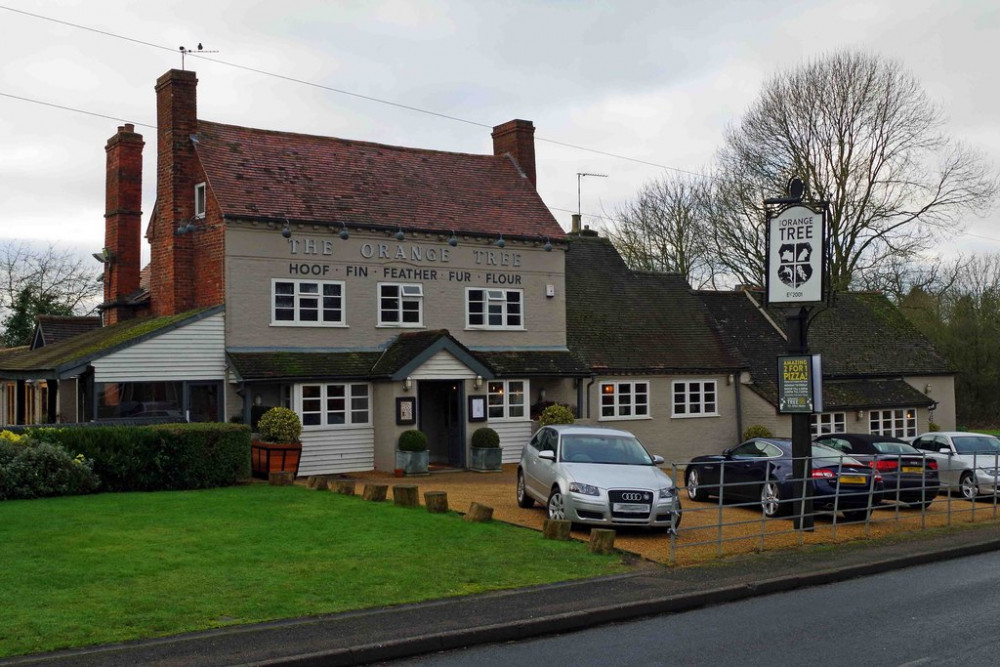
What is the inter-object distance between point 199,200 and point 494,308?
29.0 ft

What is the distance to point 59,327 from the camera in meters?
33.5

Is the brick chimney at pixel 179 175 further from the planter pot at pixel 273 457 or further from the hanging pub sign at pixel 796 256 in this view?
the hanging pub sign at pixel 796 256

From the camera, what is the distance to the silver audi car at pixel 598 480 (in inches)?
625

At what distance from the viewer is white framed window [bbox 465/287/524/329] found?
30.1 metres

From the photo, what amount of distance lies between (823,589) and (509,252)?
19053 millimetres

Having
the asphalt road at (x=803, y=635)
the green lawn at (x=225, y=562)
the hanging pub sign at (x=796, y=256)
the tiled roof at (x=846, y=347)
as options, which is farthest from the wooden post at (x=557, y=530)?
the tiled roof at (x=846, y=347)

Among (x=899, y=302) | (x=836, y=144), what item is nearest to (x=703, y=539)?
(x=836, y=144)

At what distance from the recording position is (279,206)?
1058 inches

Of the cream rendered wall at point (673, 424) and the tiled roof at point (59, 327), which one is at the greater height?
the tiled roof at point (59, 327)

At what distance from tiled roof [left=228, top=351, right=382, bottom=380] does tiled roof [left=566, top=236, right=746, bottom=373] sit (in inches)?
305

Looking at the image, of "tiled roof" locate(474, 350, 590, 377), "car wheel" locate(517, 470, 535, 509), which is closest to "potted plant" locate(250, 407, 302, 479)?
"tiled roof" locate(474, 350, 590, 377)

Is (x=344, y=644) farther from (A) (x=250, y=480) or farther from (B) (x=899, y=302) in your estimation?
(B) (x=899, y=302)

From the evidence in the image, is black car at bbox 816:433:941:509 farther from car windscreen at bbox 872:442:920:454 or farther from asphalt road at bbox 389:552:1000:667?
asphalt road at bbox 389:552:1000:667

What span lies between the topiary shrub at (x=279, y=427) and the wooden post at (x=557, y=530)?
1054 cm
